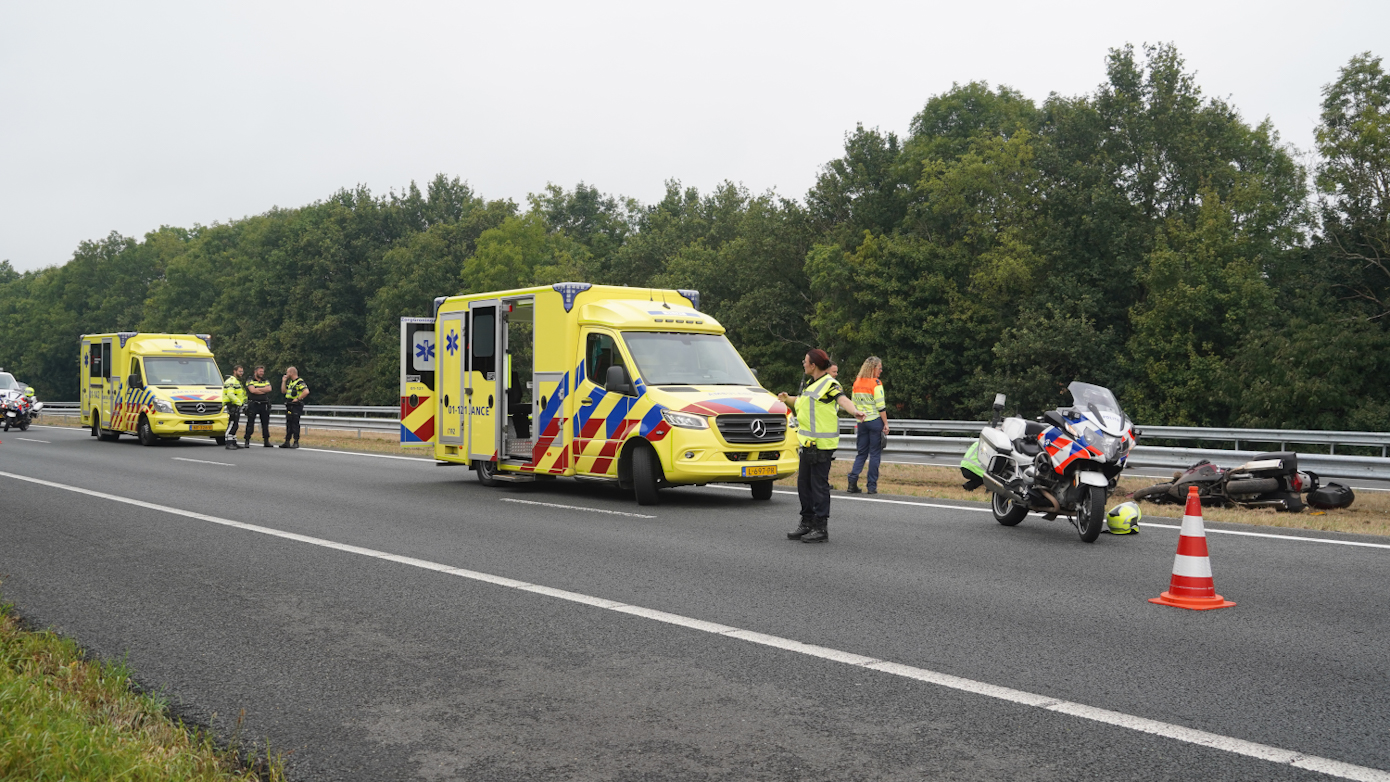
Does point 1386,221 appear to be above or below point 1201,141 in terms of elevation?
below

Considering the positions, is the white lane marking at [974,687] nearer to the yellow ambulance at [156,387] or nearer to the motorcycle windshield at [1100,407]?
the motorcycle windshield at [1100,407]

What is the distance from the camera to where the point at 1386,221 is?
37.9 m

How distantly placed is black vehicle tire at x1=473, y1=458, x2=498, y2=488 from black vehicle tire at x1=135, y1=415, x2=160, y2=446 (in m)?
13.0

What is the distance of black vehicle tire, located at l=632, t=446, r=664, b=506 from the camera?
13.6 m

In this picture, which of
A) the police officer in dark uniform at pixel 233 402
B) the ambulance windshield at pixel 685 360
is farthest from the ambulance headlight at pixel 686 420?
the police officer in dark uniform at pixel 233 402

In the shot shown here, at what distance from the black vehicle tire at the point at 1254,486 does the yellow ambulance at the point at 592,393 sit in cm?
510

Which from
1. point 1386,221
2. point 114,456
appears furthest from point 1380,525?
point 1386,221

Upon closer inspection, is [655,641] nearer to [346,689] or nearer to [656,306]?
[346,689]

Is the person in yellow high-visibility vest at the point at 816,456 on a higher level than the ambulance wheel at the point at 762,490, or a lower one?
higher

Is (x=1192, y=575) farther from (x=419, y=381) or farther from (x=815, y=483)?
(x=419, y=381)

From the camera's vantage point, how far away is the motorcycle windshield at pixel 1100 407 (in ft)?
33.3

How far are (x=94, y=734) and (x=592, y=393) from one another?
33.6ft

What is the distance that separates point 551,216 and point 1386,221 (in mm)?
68070

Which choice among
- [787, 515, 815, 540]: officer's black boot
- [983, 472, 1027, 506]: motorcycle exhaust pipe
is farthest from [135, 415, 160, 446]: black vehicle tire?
[983, 472, 1027, 506]: motorcycle exhaust pipe
